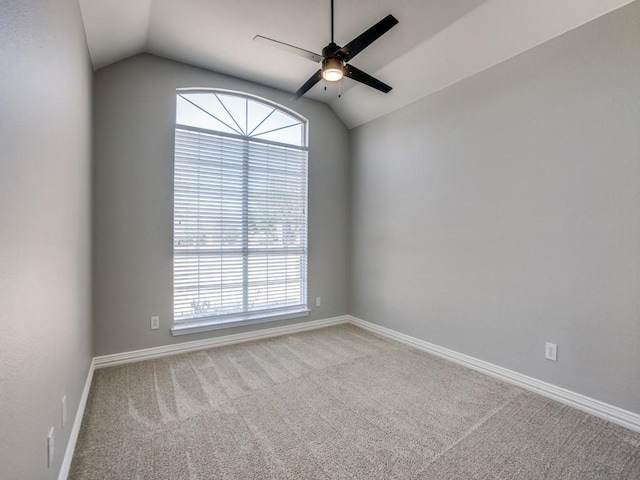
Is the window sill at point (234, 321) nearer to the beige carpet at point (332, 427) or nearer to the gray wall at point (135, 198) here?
the gray wall at point (135, 198)

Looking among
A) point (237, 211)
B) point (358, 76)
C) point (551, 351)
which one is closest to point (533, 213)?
point (551, 351)

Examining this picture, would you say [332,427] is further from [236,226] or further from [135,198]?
[135,198]

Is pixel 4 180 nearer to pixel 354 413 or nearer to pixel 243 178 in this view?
pixel 354 413

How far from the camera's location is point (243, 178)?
3.68 m

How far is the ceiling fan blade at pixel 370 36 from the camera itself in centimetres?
192

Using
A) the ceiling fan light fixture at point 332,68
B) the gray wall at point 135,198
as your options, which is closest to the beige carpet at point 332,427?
the gray wall at point 135,198

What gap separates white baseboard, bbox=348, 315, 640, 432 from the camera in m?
2.07

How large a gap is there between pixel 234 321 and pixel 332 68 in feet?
9.25

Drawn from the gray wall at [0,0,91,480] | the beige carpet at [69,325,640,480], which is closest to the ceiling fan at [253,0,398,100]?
the gray wall at [0,0,91,480]

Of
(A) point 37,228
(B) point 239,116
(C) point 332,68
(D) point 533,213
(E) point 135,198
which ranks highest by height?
(B) point 239,116

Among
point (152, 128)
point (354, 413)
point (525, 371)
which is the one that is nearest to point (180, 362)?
point (354, 413)

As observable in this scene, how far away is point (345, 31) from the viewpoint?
2.75 meters

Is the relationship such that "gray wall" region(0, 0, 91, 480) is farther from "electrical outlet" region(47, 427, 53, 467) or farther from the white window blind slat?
the white window blind slat

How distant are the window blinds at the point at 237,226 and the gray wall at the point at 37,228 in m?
1.28
